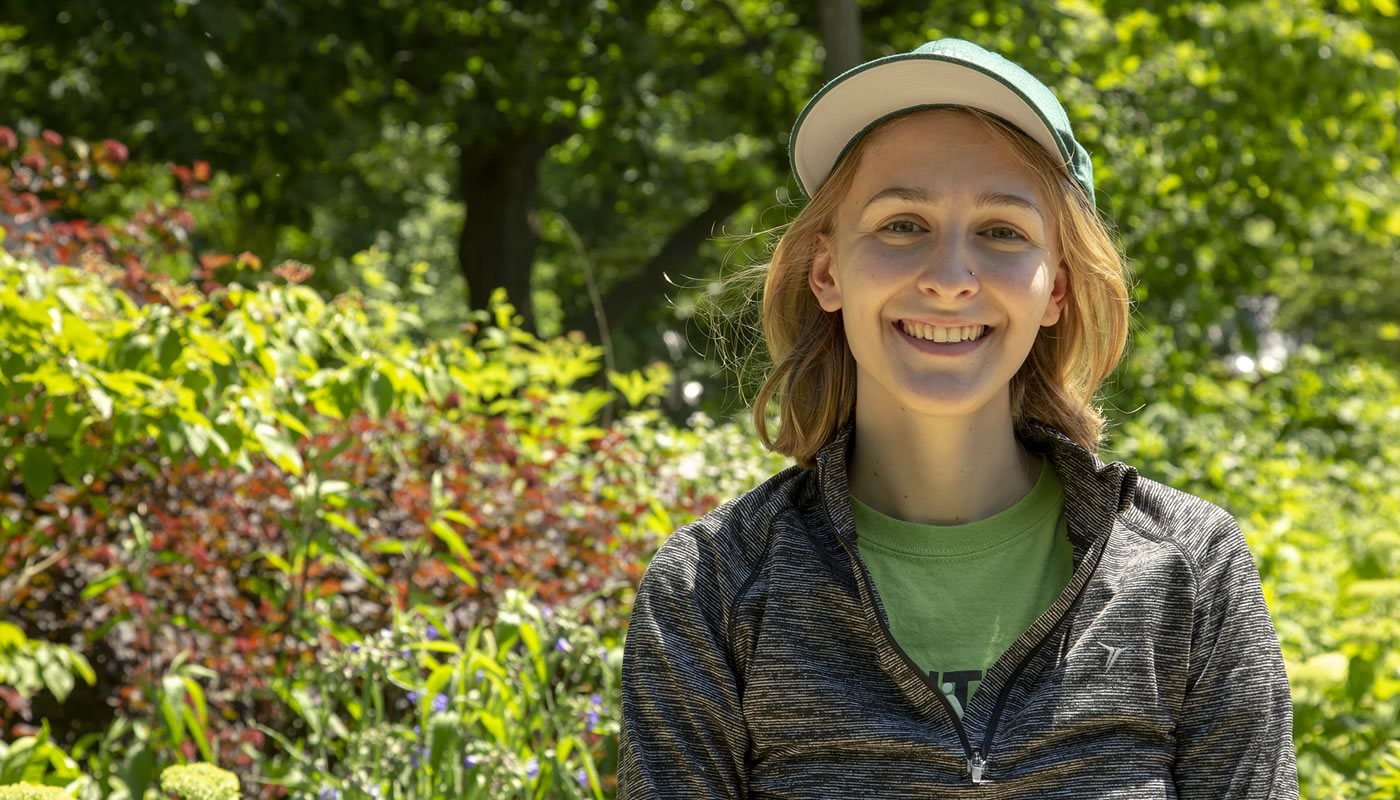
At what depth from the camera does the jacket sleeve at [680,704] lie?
168cm

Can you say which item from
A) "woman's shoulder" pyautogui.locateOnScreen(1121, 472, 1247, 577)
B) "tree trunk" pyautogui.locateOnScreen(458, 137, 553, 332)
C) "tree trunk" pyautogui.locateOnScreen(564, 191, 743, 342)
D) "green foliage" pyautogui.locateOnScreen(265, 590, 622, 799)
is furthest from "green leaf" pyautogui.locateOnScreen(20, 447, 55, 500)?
"tree trunk" pyautogui.locateOnScreen(564, 191, 743, 342)

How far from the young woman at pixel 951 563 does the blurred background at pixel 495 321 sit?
487 millimetres

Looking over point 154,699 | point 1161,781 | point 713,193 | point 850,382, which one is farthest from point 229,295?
point 713,193

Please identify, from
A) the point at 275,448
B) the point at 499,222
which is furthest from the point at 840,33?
the point at 275,448

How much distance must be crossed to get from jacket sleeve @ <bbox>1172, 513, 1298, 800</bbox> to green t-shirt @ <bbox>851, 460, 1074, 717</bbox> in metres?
0.17

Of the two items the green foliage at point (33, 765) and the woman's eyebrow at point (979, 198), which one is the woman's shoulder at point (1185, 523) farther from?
the green foliage at point (33, 765)

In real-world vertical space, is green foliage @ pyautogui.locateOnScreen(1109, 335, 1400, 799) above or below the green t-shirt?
above

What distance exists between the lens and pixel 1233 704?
1.68 metres

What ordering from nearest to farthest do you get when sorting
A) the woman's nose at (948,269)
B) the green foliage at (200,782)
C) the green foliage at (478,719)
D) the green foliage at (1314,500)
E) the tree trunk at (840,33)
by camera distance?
the woman's nose at (948,269)
the green foliage at (200,782)
the green foliage at (478,719)
the green foliage at (1314,500)
the tree trunk at (840,33)

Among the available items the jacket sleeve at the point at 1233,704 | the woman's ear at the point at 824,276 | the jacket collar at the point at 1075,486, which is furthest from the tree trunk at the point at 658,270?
the jacket sleeve at the point at 1233,704

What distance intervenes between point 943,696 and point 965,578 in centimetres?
18

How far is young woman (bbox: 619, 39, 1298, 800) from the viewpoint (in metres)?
1.68

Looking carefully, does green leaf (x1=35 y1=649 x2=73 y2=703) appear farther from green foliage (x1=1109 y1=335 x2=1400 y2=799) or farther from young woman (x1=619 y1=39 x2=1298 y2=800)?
green foliage (x1=1109 y1=335 x2=1400 y2=799)

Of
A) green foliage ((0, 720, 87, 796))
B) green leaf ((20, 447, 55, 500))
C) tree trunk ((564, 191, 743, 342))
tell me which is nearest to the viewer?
green foliage ((0, 720, 87, 796))
